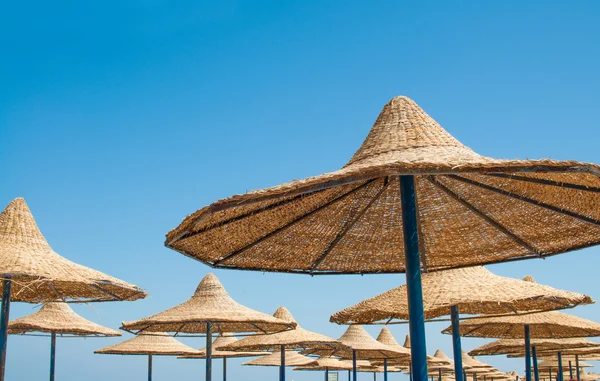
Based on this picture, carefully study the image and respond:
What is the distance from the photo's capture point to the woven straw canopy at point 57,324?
13.0 meters

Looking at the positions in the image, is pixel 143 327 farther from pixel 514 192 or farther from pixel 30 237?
pixel 514 192

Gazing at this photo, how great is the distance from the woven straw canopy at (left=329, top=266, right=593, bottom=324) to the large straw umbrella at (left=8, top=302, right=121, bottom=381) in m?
7.73

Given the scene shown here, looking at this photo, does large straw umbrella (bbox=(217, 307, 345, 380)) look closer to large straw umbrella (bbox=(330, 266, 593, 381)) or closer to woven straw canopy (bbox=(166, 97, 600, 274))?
large straw umbrella (bbox=(330, 266, 593, 381))

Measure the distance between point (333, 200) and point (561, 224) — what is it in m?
1.71

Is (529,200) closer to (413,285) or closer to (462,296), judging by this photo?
(413,285)

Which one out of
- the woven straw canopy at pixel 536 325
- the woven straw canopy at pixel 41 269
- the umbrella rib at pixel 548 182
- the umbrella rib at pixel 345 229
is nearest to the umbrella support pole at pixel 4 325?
the woven straw canopy at pixel 41 269

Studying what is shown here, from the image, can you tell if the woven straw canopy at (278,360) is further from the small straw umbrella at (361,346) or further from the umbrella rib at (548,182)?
the umbrella rib at (548,182)

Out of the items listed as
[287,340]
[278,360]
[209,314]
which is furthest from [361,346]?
[209,314]

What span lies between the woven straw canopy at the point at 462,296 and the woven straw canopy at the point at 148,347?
861 cm

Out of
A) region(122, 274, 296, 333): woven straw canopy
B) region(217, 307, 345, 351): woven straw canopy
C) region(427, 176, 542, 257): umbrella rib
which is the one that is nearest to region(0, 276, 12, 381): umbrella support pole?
region(122, 274, 296, 333): woven straw canopy

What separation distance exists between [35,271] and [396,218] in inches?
157

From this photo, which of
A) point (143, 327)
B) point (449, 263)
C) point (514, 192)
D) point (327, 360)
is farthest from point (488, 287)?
point (327, 360)

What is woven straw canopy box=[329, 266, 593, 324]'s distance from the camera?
7.87m

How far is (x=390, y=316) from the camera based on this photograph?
8.20 meters
